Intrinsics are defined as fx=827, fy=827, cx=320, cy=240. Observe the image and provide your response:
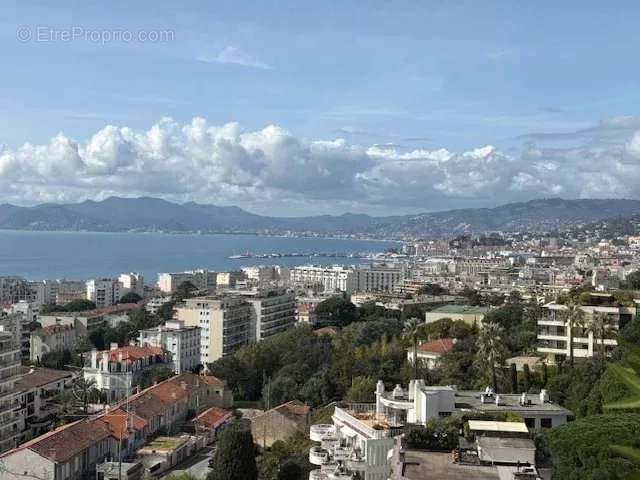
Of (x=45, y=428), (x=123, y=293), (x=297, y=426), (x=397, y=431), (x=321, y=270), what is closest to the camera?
(x=397, y=431)

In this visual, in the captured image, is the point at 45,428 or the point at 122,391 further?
the point at 122,391

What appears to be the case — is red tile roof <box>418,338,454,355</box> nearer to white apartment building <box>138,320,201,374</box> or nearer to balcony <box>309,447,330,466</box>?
balcony <box>309,447,330,466</box>

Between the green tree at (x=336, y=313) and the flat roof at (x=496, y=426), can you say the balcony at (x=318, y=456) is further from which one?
the green tree at (x=336, y=313)

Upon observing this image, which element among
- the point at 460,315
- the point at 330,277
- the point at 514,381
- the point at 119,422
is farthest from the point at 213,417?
the point at 330,277

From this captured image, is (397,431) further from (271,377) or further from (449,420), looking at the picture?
(271,377)

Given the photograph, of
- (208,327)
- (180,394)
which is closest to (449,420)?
(180,394)

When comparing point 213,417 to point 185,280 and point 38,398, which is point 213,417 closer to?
point 38,398
